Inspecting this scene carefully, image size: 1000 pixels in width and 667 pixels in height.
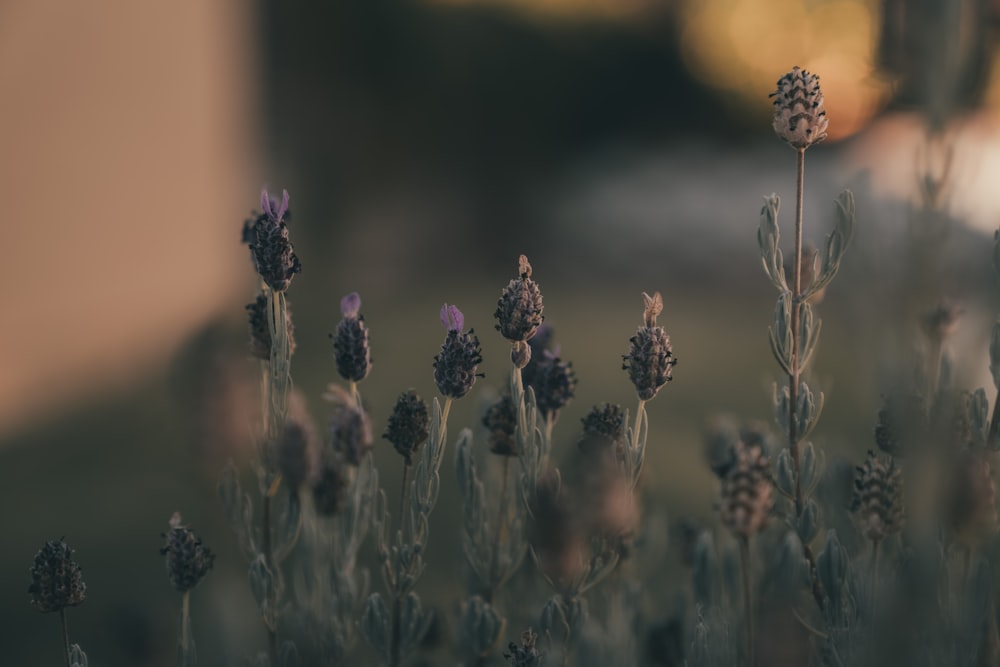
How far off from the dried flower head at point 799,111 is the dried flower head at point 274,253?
2.12 ft

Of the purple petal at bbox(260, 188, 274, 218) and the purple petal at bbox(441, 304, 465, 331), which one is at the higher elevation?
the purple petal at bbox(260, 188, 274, 218)

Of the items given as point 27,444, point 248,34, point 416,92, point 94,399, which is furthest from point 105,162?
point 416,92

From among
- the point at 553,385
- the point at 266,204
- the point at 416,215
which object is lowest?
the point at 553,385

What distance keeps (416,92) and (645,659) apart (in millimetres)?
9062

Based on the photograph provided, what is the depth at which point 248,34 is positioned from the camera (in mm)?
8836

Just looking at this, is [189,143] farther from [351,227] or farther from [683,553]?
[683,553]

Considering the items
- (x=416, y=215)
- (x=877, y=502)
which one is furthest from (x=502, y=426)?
(x=416, y=215)

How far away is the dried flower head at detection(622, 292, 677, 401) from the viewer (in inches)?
54.8

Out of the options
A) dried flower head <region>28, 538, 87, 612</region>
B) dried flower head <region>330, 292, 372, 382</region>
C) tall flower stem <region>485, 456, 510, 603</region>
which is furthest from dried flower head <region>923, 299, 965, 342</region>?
dried flower head <region>28, 538, 87, 612</region>

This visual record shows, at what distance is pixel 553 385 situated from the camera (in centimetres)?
153

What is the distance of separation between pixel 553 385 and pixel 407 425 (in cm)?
22

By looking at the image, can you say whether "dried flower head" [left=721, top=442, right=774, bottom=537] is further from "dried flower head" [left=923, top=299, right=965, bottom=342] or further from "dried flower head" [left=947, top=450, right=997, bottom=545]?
"dried flower head" [left=923, top=299, right=965, bottom=342]

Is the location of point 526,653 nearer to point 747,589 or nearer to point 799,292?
point 747,589

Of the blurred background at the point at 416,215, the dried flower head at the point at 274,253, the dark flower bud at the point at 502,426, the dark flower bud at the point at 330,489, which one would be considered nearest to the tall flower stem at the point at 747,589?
the blurred background at the point at 416,215
